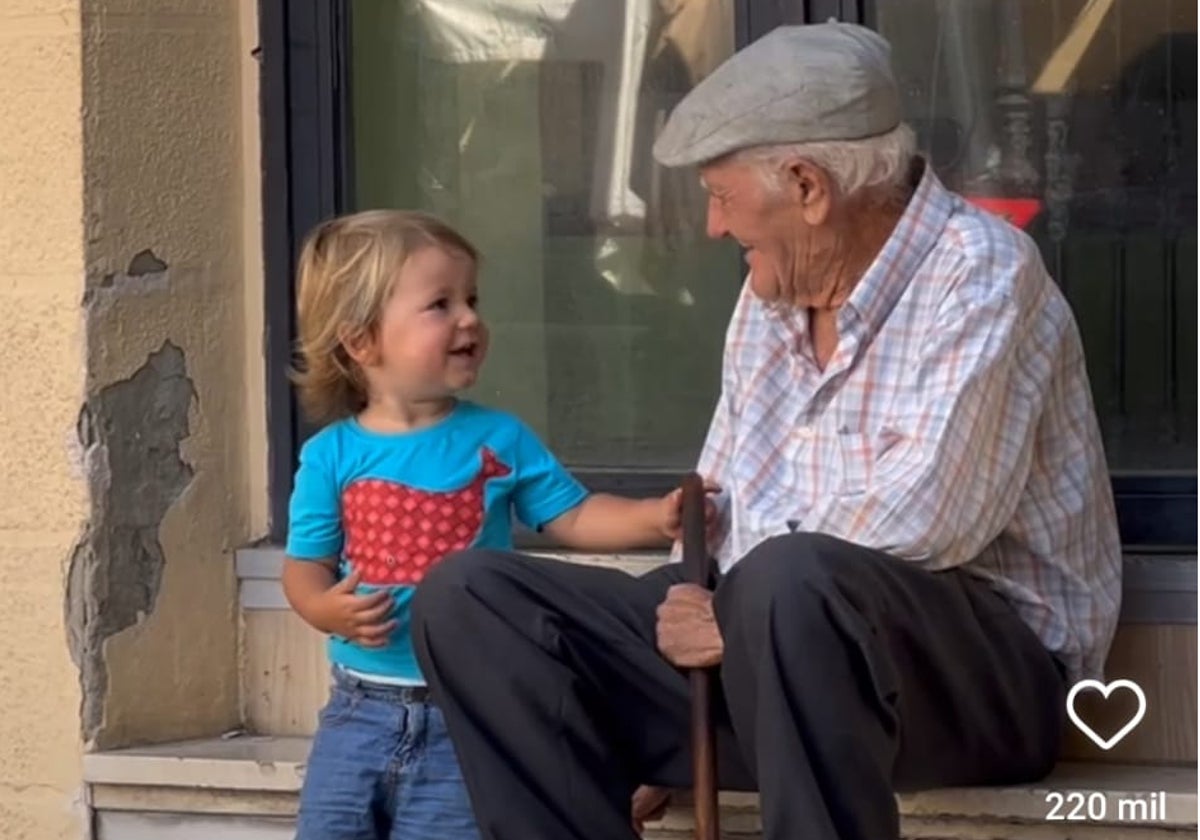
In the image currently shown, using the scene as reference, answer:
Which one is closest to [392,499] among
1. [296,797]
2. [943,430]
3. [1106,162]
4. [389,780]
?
[389,780]

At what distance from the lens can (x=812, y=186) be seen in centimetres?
328

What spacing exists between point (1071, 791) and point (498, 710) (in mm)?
790

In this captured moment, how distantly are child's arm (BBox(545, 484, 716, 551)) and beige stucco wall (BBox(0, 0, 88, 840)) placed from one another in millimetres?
782

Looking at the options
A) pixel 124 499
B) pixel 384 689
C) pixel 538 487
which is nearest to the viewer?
pixel 384 689

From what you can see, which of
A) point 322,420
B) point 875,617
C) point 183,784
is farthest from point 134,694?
point 875,617

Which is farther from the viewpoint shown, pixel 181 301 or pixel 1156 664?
pixel 181 301

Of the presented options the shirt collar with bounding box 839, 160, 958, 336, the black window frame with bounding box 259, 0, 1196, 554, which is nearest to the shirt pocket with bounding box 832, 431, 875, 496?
the shirt collar with bounding box 839, 160, 958, 336

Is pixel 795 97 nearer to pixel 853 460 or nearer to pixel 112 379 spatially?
pixel 853 460

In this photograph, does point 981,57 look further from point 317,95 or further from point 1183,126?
point 317,95

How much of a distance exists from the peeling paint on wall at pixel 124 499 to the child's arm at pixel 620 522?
70 centimetres

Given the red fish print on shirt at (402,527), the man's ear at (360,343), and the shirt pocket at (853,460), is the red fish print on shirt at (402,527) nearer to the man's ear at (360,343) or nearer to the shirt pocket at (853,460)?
the man's ear at (360,343)

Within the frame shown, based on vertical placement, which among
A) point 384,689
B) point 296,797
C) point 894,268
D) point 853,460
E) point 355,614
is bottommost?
point 296,797

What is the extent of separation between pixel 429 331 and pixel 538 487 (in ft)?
0.94

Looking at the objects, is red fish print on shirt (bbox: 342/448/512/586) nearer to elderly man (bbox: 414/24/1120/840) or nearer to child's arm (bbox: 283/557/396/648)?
child's arm (bbox: 283/557/396/648)
